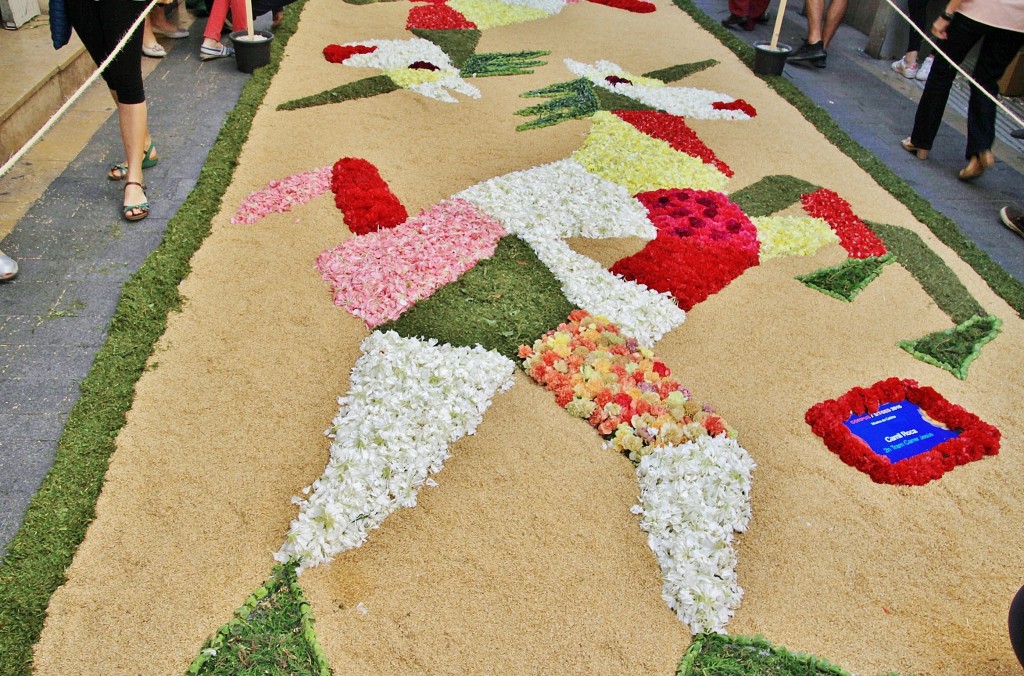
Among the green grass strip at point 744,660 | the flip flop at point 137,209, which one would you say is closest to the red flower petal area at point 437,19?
the flip flop at point 137,209

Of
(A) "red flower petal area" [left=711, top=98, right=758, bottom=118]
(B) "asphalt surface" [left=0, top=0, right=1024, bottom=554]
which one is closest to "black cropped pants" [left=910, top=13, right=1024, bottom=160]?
(B) "asphalt surface" [left=0, top=0, right=1024, bottom=554]

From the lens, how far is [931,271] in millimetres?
4727

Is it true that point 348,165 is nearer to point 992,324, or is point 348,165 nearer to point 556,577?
point 556,577

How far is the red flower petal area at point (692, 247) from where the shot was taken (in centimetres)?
436

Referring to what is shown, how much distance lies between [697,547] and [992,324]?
260 cm

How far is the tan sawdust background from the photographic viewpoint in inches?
102

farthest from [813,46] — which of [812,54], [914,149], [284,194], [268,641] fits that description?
[268,641]

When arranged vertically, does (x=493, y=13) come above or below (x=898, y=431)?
above

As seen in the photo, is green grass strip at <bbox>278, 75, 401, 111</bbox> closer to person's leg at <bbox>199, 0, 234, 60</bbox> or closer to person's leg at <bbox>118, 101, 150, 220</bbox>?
person's leg at <bbox>199, 0, 234, 60</bbox>

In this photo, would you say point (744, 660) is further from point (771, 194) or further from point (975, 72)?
point (975, 72)

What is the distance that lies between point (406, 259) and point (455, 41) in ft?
13.8

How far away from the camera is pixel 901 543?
3.06 meters

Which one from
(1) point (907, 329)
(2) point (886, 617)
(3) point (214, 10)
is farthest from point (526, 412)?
(3) point (214, 10)

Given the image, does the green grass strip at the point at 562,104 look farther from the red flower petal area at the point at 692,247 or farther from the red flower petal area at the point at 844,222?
the red flower petal area at the point at 844,222
